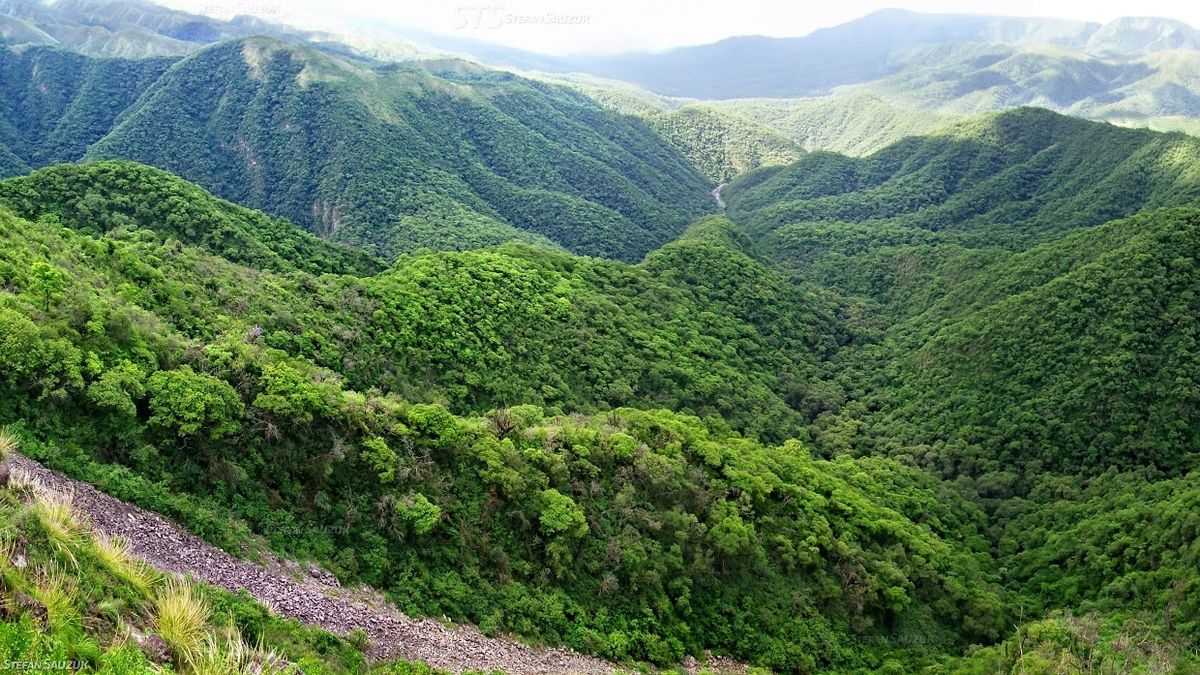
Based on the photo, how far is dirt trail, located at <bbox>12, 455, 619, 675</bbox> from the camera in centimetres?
2139

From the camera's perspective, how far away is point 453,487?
3300cm

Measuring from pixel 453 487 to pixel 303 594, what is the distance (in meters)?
9.80

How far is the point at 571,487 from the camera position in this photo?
1478 inches

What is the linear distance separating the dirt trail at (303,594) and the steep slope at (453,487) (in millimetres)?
987

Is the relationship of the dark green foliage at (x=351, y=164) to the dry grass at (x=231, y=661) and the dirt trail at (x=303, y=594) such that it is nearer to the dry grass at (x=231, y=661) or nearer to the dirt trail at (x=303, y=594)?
the dirt trail at (x=303, y=594)

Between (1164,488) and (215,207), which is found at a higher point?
(215,207)

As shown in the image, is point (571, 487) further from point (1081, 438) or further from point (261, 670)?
point (1081, 438)

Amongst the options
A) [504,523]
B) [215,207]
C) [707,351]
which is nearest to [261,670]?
[504,523]

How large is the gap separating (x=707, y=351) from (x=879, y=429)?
2033cm

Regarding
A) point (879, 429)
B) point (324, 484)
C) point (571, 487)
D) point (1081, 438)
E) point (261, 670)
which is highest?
point (261, 670)

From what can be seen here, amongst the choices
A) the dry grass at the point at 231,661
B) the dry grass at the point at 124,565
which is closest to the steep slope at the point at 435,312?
the dry grass at the point at 124,565

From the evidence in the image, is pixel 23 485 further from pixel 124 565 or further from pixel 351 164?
pixel 351 164

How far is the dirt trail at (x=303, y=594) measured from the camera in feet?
70.2

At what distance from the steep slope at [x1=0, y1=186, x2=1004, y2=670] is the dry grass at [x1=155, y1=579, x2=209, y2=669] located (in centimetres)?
825
